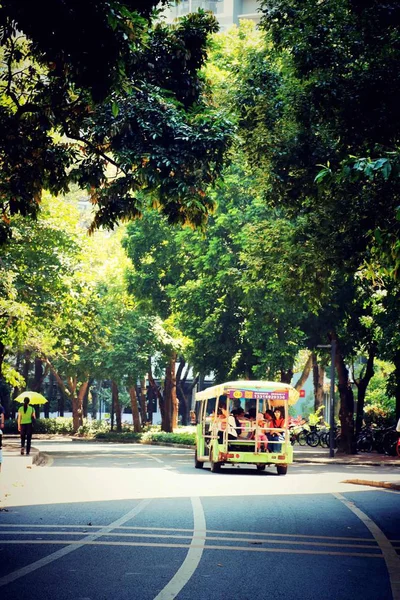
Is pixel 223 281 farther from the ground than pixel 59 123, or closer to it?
farther from the ground

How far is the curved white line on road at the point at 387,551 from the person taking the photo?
895 cm

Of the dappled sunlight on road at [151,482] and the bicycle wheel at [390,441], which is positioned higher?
the bicycle wheel at [390,441]

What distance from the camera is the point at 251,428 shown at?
27.1m

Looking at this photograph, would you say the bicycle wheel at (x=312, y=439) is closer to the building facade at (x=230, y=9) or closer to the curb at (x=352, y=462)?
the curb at (x=352, y=462)

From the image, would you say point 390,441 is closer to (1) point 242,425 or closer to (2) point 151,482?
(1) point 242,425

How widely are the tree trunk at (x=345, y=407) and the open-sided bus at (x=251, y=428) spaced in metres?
12.0

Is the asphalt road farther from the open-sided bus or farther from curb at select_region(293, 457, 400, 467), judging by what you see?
curb at select_region(293, 457, 400, 467)

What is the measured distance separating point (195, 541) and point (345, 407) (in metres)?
29.2

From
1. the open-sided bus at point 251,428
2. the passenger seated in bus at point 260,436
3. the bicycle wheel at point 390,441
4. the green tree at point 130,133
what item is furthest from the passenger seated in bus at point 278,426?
the bicycle wheel at point 390,441

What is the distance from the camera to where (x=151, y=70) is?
57.2 feet

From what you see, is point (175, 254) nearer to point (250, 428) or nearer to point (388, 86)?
point (250, 428)

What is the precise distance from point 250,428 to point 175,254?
69.2 feet

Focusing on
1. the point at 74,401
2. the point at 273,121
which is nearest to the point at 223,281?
the point at 273,121

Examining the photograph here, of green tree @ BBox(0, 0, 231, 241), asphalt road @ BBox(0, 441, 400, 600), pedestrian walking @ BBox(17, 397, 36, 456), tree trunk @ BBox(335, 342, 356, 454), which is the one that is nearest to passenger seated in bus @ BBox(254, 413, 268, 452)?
asphalt road @ BBox(0, 441, 400, 600)
